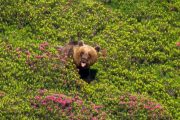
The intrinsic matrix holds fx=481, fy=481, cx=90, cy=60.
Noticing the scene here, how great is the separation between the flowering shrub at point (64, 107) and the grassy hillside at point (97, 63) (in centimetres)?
5

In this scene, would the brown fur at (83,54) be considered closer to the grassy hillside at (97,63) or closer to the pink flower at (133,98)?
the grassy hillside at (97,63)

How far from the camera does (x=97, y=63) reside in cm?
2720

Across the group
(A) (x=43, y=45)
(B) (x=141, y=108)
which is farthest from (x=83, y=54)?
(B) (x=141, y=108)

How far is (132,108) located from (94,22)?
7.41 m

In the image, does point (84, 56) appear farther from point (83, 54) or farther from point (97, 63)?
point (97, 63)

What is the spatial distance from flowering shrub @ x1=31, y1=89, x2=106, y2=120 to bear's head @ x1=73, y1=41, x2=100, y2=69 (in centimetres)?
200

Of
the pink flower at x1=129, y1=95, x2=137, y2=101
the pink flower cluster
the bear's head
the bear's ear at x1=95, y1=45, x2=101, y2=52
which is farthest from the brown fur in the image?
the pink flower at x1=129, y1=95, x2=137, y2=101

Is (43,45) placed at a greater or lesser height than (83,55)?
greater

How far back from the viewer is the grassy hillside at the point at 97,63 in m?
23.9

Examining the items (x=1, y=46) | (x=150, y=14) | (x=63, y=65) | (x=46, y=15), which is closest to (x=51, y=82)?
(x=63, y=65)

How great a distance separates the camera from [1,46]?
1025 inches

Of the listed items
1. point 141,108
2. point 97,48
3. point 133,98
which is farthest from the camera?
point 97,48

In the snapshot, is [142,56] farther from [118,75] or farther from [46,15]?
[46,15]

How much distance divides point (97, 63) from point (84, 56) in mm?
2114
